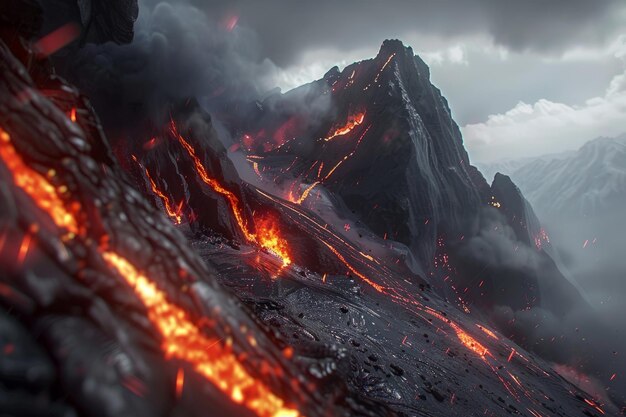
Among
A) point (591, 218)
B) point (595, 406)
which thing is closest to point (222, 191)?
point (595, 406)

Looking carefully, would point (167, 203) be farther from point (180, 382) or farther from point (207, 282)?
point (180, 382)

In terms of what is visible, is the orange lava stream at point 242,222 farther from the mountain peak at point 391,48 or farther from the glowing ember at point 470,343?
the mountain peak at point 391,48

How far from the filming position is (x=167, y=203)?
1814 cm

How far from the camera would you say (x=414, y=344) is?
1320 cm

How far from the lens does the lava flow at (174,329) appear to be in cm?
173

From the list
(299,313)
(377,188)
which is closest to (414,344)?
(299,313)

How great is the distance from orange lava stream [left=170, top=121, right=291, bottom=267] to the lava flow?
56.0ft

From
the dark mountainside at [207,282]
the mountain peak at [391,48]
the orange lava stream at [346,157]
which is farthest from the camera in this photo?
the mountain peak at [391,48]

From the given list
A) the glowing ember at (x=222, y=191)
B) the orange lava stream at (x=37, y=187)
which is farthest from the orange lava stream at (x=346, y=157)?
the orange lava stream at (x=37, y=187)

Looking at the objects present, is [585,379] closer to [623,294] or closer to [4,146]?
[4,146]

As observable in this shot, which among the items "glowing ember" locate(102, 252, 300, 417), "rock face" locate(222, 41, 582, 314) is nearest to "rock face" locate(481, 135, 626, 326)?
"rock face" locate(222, 41, 582, 314)

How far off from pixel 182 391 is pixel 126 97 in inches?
943

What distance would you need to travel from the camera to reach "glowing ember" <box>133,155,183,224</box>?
17.4 metres

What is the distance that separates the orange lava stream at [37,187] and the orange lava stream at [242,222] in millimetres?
17233
